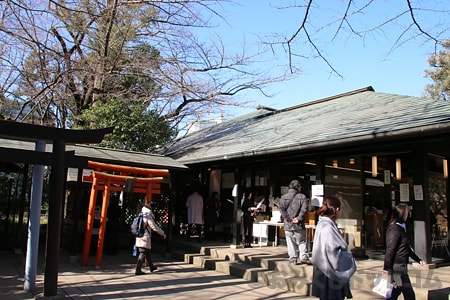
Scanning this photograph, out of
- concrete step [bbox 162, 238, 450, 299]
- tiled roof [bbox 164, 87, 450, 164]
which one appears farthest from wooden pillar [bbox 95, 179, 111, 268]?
tiled roof [bbox 164, 87, 450, 164]

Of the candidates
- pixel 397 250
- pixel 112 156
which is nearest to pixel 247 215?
pixel 112 156

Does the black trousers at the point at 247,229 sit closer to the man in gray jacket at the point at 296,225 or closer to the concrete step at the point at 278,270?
the concrete step at the point at 278,270

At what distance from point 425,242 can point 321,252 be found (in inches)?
168

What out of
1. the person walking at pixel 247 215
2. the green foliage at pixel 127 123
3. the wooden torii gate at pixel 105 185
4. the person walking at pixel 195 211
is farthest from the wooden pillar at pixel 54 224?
the green foliage at pixel 127 123

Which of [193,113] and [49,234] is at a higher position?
[193,113]

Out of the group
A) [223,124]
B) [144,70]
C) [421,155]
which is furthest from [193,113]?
[421,155]

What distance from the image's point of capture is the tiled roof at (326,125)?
22.7ft

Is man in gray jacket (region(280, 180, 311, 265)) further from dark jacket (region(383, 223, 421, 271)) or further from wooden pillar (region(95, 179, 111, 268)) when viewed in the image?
wooden pillar (region(95, 179, 111, 268))

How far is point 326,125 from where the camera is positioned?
9.36 metres

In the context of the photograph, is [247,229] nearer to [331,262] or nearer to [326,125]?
[326,125]

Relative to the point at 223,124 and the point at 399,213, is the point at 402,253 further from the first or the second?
the point at 223,124

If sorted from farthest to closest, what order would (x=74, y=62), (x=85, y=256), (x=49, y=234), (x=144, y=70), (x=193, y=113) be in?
(x=193, y=113) → (x=144, y=70) → (x=74, y=62) → (x=85, y=256) → (x=49, y=234)

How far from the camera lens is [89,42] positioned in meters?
14.4

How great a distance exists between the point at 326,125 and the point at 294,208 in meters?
2.58
